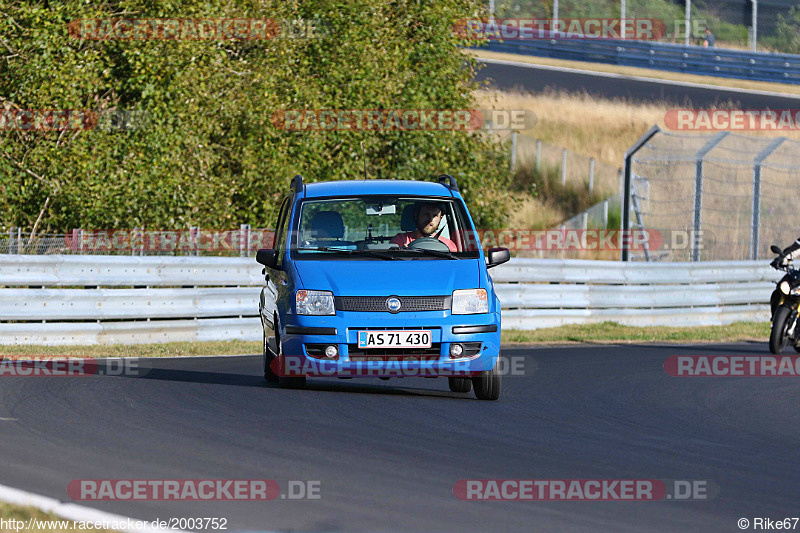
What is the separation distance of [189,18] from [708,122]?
24.3m

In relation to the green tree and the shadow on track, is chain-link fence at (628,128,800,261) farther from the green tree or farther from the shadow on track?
the shadow on track

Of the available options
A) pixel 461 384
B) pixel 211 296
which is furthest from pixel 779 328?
pixel 211 296

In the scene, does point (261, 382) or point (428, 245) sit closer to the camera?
point (428, 245)

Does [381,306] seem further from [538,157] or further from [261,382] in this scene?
[538,157]

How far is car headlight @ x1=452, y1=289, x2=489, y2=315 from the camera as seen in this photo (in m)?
10.0

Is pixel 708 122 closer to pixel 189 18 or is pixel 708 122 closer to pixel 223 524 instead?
pixel 189 18

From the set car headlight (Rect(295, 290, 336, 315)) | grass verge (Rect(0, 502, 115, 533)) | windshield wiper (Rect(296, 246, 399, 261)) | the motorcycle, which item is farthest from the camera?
the motorcycle

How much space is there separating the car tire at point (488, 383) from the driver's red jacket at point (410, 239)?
1139 mm

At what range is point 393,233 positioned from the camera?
36.5 ft

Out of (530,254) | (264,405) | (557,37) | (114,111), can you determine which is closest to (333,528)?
(264,405)

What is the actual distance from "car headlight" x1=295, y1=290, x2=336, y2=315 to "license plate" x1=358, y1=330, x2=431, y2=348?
328 millimetres

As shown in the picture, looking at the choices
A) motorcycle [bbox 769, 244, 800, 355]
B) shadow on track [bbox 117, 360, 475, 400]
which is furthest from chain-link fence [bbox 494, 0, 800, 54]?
shadow on track [bbox 117, 360, 475, 400]

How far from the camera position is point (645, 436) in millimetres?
8797

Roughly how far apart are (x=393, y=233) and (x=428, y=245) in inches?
18.3
